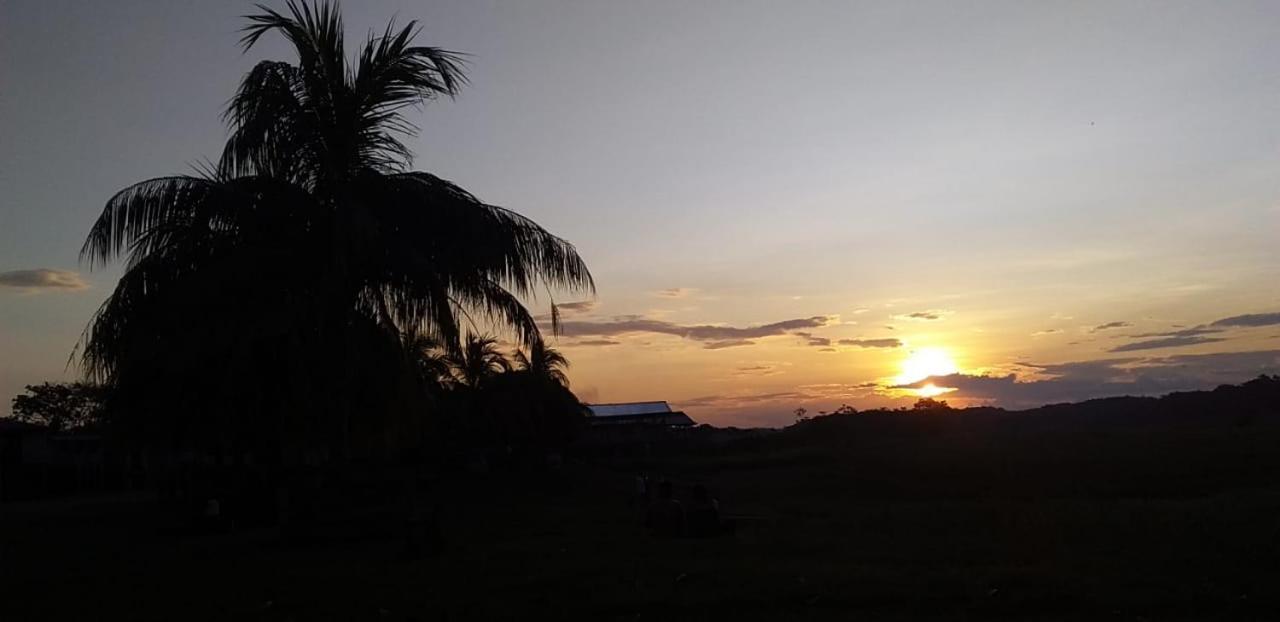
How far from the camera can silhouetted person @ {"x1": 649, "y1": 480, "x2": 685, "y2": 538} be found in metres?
17.2

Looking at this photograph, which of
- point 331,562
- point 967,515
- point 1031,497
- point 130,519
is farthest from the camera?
point 1031,497

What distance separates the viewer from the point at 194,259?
15.0 meters

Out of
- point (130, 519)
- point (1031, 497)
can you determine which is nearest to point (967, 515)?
point (1031, 497)

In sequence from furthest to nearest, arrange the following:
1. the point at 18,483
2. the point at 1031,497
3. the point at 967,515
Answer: the point at 18,483 < the point at 1031,497 < the point at 967,515

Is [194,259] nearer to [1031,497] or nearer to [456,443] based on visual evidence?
[1031,497]

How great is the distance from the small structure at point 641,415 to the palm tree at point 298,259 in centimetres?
6309

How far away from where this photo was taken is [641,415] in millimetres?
87562

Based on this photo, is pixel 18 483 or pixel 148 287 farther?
pixel 18 483

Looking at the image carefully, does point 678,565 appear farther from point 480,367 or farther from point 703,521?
point 480,367

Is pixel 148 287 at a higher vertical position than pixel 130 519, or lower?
higher

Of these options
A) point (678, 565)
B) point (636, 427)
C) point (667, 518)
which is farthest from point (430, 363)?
point (636, 427)

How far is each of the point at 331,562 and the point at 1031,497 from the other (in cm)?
1926

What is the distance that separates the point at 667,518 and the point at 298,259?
7349 millimetres

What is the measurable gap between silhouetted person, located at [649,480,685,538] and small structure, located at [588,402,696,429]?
59.7 meters
